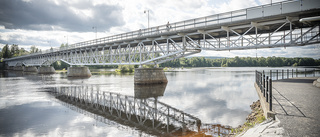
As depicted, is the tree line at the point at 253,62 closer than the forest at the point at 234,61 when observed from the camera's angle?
No

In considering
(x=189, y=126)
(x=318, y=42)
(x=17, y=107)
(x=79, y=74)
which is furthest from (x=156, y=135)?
(x=79, y=74)

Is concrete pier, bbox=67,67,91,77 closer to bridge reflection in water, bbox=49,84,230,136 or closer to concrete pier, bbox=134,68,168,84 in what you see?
concrete pier, bbox=134,68,168,84

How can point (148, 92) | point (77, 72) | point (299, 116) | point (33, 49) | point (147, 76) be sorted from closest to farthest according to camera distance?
point (299, 116) < point (148, 92) < point (147, 76) < point (77, 72) < point (33, 49)

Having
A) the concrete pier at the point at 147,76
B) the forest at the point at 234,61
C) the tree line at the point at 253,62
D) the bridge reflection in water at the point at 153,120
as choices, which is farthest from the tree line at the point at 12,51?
the bridge reflection in water at the point at 153,120

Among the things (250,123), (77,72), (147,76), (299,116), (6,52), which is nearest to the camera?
(299,116)

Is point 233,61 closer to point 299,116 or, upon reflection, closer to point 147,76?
point 147,76

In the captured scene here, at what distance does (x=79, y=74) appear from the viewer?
5988cm

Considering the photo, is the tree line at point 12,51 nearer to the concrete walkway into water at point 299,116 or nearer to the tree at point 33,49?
the tree at point 33,49

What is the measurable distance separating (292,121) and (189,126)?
5748 millimetres

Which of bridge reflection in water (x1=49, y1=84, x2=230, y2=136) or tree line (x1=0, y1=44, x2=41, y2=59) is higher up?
tree line (x1=0, y1=44, x2=41, y2=59)

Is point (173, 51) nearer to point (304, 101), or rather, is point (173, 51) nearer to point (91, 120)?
point (91, 120)

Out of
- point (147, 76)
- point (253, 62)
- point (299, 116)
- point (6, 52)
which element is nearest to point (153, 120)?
point (299, 116)

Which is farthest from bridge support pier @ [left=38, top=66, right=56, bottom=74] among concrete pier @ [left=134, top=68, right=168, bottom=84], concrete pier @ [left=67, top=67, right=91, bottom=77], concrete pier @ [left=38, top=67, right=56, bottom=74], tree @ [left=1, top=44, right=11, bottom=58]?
tree @ [left=1, top=44, right=11, bottom=58]

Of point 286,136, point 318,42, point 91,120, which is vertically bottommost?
point 91,120
